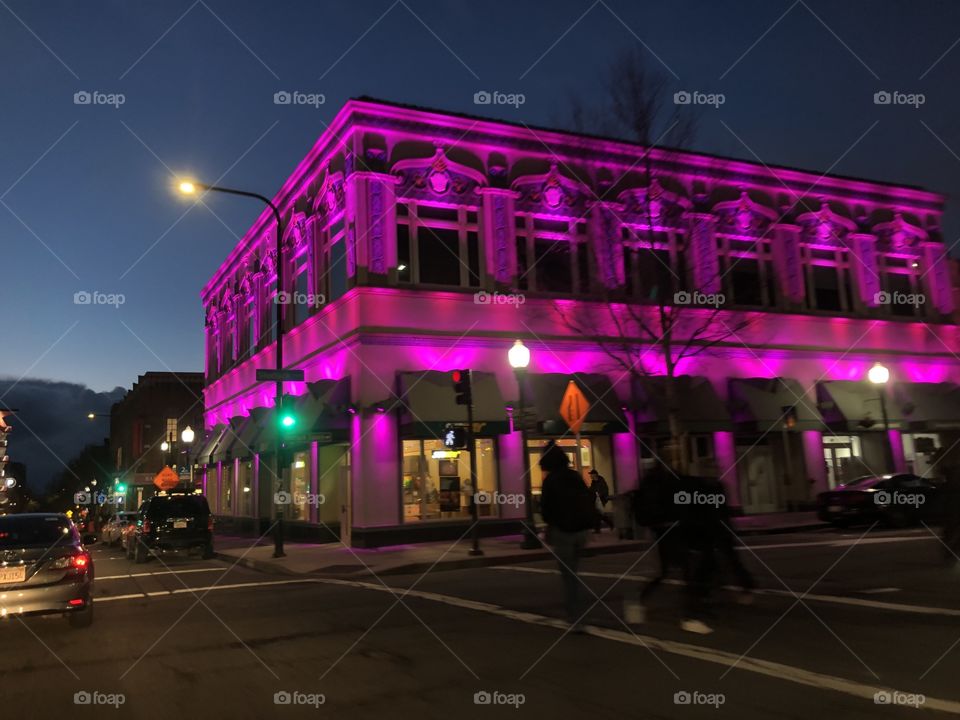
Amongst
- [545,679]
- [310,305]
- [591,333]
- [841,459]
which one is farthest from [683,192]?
[545,679]

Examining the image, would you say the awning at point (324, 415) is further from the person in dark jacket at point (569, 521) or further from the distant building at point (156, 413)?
the distant building at point (156, 413)

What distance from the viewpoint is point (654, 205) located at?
25.7 m

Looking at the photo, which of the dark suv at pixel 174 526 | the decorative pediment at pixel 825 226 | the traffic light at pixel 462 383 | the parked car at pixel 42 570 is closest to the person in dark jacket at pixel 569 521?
the parked car at pixel 42 570

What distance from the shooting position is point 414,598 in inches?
455

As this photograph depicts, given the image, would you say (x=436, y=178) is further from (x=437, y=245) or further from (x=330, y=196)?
(x=330, y=196)

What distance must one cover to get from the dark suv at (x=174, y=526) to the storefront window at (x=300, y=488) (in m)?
3.60

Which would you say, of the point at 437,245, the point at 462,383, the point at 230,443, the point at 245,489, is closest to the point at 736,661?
the point at 462,383

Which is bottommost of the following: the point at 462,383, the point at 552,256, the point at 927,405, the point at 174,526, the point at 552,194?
the point at 174,526

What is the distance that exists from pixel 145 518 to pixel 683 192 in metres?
20.2

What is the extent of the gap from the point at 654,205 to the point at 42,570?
21.4 meters

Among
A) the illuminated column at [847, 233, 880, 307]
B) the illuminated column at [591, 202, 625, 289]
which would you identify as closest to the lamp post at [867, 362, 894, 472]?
the illuminated column at [847, 233, 880, 307]

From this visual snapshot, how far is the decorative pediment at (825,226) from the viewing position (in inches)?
1149

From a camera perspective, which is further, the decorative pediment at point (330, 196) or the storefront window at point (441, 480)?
the decorative pediment at point (330, 196)

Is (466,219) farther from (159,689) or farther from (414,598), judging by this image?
(159,689)
